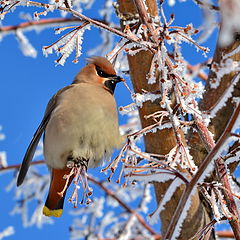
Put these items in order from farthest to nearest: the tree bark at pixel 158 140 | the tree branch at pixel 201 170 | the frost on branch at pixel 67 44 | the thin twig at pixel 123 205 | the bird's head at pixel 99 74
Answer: the thin twig at pixel 123 205 → the bird's head at pixel 99 74 → the tree bark at pixel 158 140 → the frost on branch at pixel 67 44 → the tree branch at pixel 201 170

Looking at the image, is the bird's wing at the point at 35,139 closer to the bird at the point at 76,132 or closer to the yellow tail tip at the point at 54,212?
the bird at the point at 76,132

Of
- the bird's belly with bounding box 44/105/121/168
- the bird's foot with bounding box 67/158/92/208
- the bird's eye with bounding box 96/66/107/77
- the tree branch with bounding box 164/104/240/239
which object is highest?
the bird's eye with bounding box 96/66/107/77

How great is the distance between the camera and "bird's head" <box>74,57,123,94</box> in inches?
121

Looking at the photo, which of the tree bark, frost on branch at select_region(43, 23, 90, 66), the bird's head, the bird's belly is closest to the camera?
frost on branch at select_region(43, 23, 90, 66)

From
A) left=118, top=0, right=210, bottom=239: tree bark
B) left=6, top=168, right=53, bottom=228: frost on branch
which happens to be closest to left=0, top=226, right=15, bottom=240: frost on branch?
left=6, top=168, right=53, bottom=228: frost on branch

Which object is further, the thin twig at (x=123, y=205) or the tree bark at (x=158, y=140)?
the thin twig at (x=123, y=205)

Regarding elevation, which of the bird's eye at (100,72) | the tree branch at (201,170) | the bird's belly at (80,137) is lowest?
the tree branch at (201,170)

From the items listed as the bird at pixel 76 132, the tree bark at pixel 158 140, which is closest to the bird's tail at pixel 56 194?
the bird at pixel 76 132

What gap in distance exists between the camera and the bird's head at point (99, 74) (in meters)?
3.08

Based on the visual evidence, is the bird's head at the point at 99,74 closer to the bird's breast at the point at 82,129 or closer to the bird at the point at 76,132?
the bird at the point at 76,132

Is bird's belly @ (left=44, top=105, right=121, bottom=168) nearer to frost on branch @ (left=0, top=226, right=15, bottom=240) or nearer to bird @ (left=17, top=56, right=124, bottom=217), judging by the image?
bird @ (left=17, top=56, right=124, bottom=217)

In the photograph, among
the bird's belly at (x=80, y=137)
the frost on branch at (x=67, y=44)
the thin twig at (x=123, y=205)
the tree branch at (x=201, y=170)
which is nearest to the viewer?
the tree branch at (x=201, y=170)

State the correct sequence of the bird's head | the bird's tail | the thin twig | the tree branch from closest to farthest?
the tree branch, the bird's tail, the bird's head, the thin twig

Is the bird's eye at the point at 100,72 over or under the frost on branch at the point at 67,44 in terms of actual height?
over
